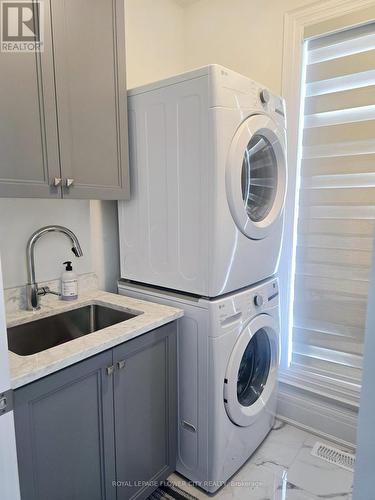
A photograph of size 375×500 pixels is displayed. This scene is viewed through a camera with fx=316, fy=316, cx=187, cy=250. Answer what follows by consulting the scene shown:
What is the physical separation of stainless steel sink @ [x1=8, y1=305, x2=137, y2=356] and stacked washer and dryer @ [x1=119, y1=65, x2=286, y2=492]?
0.61 ft

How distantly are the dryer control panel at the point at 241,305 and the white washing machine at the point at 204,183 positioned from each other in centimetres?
5

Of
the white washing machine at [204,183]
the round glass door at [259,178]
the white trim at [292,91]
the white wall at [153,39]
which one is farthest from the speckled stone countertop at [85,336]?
the white wall at [153,39]

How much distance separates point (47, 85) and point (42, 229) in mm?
632

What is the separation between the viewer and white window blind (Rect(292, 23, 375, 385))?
168 centimetres

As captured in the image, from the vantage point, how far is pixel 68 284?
5.26ft

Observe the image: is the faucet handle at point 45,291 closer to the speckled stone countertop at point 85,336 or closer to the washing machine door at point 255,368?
the speckled stone countertop at point 85,336

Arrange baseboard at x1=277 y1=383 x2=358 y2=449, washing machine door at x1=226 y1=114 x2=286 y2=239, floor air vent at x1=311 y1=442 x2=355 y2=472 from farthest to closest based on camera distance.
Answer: baseboard at x1=277 y1=383 x2=358 y2=449
floor air vent at x1=311 y1=442 x2=355 y2=472
washing machine door at x1=226 y1=114 x2=286 y2=239

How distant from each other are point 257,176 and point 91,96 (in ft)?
2.88

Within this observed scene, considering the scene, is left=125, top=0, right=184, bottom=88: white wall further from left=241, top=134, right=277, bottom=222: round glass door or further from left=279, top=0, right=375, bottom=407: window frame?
left=241, top=134, right=277, bottom=222: round glass door

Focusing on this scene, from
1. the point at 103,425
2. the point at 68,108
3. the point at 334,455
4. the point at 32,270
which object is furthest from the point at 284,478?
the point at 68,108

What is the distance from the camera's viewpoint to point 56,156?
1.24 meters

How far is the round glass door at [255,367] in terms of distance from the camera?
1.76m

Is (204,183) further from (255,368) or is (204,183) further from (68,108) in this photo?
(255,368)

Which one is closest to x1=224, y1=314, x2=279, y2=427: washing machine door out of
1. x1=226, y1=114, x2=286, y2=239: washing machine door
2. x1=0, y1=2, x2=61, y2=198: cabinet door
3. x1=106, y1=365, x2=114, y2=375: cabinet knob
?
x1=226, y1=114, x2=286, y2=239: washing machine door
